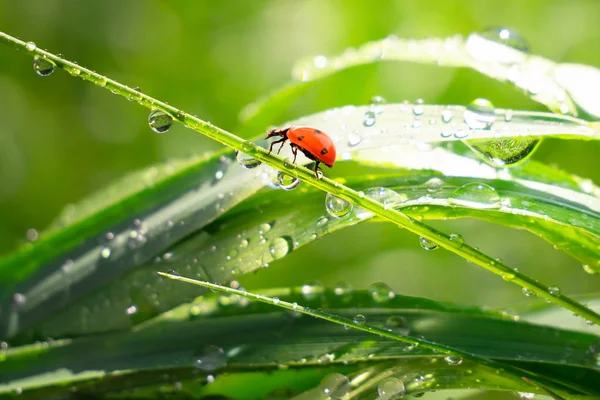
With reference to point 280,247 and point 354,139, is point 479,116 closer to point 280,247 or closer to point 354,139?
point 354,139

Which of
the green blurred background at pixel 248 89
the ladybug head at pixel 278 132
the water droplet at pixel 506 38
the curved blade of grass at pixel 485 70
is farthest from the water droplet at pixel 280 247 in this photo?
the green blurred background at pixel 248 89

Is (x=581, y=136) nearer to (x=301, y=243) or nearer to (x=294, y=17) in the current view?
(x=301, y=243)

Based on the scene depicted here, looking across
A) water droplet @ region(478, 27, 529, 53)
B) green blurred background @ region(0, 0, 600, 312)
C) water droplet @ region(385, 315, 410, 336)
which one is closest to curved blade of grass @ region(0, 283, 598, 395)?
water droplet @ region(385, 315, 410, 336)

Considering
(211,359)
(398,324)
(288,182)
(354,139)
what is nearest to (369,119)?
(354,139)

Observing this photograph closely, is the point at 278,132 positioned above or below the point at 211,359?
above

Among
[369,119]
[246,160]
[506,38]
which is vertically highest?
[506,38]

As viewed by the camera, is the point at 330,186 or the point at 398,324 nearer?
the point at 330,186

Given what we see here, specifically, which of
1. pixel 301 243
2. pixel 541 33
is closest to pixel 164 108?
pixel 301 243
